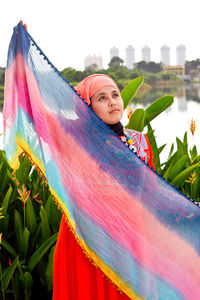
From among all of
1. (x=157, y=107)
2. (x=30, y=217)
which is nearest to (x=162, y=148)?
(x=157, y=107)

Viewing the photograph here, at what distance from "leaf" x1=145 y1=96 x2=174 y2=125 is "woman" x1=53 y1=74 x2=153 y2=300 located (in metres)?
1.02

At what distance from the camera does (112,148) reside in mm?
947

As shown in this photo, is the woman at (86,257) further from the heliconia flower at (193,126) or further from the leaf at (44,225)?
the heliconia flower at (193,126)

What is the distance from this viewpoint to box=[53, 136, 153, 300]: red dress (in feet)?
3.27

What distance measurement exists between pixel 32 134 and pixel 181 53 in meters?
19.1

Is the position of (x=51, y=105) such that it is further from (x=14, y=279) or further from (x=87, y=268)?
(x=14, y=279)

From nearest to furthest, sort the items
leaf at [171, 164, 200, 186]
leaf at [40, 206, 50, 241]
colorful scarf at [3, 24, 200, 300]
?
colorful scarf at [3, 24, 200, 300]
leaf at [40, 206, 50, 241]
leaf at [171, 164, 200, 186]

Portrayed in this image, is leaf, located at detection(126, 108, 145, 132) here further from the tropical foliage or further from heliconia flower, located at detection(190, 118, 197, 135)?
heliconia flower, located at detection(190, 118, 197, 135)

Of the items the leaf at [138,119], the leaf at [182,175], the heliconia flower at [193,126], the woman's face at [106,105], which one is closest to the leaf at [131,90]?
the leaf at [138,119]

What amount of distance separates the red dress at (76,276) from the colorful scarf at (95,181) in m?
0.05

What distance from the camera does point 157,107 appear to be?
6.77 ft

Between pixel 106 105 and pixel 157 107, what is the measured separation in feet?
3.71

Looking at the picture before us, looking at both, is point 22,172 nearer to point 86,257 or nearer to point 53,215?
point 53,215

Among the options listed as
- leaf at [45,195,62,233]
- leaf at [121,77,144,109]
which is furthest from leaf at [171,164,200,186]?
leaf at [45,195,62,233]
